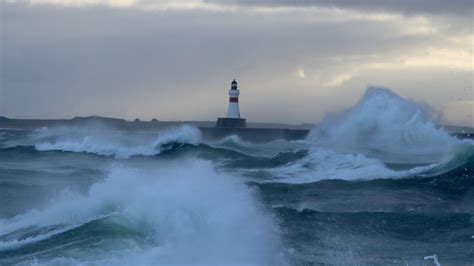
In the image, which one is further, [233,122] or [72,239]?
[233,122]

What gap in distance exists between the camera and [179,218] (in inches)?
487

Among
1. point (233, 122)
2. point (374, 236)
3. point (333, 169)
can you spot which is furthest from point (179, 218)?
point (233, 122)

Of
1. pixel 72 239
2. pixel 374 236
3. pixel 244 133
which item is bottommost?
pixel 374 236

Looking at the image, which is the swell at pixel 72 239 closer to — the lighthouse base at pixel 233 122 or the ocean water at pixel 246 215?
the ocean water at pixel 246 215

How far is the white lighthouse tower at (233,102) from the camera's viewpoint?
162 feet

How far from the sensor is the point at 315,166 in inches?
1029

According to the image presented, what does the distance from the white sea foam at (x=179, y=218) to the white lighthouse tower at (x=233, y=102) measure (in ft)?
110

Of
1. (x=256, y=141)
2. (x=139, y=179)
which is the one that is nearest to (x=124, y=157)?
(x=256, y=141)

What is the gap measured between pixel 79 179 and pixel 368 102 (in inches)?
641

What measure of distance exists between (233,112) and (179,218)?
38.0 m

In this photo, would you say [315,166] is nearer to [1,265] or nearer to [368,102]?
[368,102]

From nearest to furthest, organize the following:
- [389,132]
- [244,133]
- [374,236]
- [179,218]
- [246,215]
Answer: [179,218] → [246,215] → [374,236] → [389,132] → [244,133]

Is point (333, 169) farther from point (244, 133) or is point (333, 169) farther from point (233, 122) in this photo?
point (233, 122)

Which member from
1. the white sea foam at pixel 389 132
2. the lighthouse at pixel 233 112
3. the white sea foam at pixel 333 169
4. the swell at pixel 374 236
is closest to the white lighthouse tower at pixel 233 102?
the lighthouse at pixel 233 112
